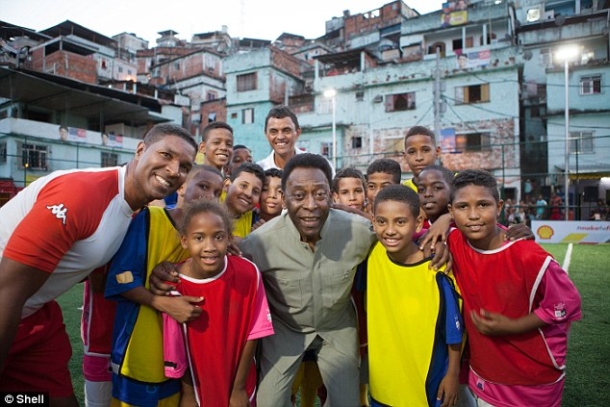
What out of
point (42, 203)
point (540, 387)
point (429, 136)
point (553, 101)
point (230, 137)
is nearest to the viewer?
point (42, 203)

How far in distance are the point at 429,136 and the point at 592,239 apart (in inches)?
556

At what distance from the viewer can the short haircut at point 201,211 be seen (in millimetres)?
2527

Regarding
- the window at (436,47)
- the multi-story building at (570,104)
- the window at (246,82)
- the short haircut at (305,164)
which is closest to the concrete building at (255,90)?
the window at (246,82)

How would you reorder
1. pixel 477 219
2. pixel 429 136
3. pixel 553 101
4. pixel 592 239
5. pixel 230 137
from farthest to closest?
pixel 553 101, pixel 592 239, pixel 230 137, pixel 429 136, pixel 477 219

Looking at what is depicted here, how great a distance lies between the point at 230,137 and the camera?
5055mm

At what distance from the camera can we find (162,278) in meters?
2.41

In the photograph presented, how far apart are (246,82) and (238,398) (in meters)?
33.4

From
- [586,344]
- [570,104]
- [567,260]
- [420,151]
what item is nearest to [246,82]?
[570,104]

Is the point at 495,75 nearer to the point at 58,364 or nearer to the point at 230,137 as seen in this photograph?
the point at 230,137

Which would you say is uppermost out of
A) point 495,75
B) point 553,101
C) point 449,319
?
point 495,75

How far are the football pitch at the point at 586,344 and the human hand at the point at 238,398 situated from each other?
212 cm

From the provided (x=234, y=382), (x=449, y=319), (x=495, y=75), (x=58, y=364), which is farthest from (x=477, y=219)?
(x=495, y=75)

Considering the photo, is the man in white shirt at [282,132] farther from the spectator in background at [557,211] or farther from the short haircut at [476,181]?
the spectator in background at [557,211]

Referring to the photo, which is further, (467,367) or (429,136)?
(429,136)
